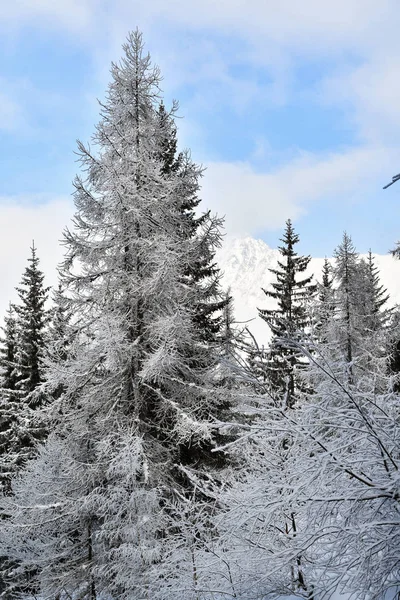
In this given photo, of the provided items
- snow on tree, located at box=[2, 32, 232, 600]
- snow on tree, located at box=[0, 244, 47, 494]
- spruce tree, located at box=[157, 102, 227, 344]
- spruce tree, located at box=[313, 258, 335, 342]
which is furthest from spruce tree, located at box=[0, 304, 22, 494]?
spruce tree, located at box=[313, 258, 335, 342]

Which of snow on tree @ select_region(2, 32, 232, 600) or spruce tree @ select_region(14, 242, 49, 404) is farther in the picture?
spruce tree @ select_region(14, 242, 49, 404)

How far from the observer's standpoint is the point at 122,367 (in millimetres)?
9680

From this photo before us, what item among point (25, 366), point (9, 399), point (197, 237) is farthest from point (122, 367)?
point (9, 399)

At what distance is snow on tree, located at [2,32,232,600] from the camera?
877 centimetres

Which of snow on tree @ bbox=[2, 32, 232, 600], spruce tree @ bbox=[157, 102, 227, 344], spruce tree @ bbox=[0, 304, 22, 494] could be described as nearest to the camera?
snow on tree @ bbox=[2, 32, 232, 600]

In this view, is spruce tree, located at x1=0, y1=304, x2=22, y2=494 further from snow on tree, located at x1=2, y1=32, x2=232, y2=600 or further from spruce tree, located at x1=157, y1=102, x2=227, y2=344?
spruce tree, located at x1=157, y1=102, x2=227, y2=344

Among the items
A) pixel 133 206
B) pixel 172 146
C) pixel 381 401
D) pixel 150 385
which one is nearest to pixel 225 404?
pixel 150 385

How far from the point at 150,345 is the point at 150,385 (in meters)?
0.92

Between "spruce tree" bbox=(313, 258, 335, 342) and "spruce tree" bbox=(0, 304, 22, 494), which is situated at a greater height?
"spruce tree" bbox=(313, 258, 335, 342)

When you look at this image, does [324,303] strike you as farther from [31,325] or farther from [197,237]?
[31,325]

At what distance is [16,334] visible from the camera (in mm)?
22250

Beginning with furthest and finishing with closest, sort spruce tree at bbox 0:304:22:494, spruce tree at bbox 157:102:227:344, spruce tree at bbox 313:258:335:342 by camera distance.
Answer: spruce tree at bbox 0:304:22:494 → spruce tree at bbox 313:258:335:342 → spruce tree at bbox 157:102:227:344

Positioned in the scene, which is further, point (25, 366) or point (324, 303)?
point (25, 366)

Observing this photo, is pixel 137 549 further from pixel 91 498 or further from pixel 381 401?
pixel 381 401
